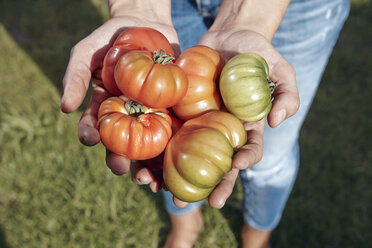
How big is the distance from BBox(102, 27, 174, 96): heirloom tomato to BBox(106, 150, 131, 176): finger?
0.46 m

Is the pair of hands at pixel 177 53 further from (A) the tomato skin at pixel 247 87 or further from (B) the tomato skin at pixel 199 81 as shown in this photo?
(B) the tomato skin at pixel 199 81

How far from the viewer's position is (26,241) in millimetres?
3523

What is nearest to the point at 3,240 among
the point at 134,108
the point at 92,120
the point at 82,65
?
the point at 92,120

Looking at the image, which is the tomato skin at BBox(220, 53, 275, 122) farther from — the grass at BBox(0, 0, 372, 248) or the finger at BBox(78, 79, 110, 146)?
the grass at BBox(0, 0, 372, 248)

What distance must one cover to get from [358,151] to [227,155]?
9.17 ft

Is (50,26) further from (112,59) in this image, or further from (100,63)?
(112,59)

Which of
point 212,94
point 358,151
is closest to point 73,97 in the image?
point 212,94

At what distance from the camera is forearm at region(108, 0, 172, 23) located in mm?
2859

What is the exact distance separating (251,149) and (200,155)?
0.30m

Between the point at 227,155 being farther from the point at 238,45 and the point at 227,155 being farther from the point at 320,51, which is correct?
the point at 320,51

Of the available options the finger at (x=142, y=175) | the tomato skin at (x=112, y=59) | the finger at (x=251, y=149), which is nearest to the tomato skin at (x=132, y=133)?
the finger at (x=142, y=175)

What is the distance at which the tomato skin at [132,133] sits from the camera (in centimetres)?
208

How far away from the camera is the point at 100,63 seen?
257cm

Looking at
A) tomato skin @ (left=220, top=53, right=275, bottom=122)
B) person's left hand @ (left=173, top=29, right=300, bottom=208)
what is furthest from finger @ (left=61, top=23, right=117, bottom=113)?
tomato skin @ (left=220, top=53, right=275, bottom=122)
